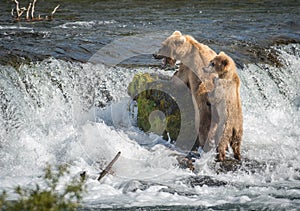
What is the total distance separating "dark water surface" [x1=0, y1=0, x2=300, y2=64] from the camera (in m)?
13.9

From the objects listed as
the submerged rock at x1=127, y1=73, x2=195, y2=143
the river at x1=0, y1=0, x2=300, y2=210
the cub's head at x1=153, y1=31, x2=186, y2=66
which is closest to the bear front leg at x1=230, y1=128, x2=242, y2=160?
the river at x1=0, y1=0, x2=300, y2=210

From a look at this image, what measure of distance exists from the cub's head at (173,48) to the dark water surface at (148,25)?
106 inches

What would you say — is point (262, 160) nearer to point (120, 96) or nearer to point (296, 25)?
point (120, 96)

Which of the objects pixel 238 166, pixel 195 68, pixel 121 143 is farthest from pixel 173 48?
pixel 238 166

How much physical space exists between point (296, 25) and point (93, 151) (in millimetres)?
10184

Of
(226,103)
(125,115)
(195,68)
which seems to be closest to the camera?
(226,103)

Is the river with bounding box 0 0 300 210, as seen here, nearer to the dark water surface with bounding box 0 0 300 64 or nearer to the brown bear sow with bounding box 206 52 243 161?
the dark water surface with bounding box 0 0 300 64

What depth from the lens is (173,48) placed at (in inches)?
392

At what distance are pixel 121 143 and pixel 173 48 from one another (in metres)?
1.67

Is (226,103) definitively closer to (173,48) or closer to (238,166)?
(238,166)

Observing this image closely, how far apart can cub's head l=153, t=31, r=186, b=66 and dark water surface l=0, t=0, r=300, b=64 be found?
2.69m

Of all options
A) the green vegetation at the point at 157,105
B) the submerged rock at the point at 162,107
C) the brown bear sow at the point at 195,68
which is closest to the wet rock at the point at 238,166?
the brown bear sow at the point at 195,68

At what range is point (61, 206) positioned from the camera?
14.9ft

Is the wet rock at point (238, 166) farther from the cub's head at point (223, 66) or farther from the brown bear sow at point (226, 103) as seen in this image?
the cub's head at point (223, 66)
